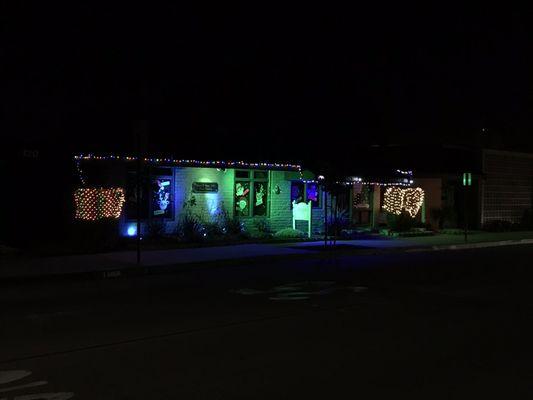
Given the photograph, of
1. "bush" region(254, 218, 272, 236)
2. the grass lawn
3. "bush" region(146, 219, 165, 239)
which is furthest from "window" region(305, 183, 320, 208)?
"bush" region(146, 219, 165, 239)

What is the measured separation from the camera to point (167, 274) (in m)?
15.0

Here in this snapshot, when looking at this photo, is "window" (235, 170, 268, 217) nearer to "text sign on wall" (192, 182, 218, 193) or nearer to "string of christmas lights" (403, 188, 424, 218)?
"text sign on wall" (192, 182, 218, 193)

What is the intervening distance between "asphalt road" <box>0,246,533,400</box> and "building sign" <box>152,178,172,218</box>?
6927 millimetres

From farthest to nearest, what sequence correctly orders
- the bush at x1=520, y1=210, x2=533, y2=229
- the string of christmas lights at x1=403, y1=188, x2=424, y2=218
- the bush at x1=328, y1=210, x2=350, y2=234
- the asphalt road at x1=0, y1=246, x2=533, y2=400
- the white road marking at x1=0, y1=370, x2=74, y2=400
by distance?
1. the bush at x1=520, y1=210, x2=533, y2=229
2. the string of christmas lights at x1=403, y1=188, x2=424, y2=218
3. the bush at x1=328, y1=210, x2=350, y2=234
4. the asphalt road at x1=0, y1=246, x2=533, y2=400
5. the white road marking at x1=0, y1=370, x2=74, y2=400

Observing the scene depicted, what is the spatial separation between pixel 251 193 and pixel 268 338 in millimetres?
15226

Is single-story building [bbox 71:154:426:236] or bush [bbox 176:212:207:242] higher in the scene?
single-story building [bbox 71:154:426:236]

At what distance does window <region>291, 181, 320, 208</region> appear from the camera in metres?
24.6

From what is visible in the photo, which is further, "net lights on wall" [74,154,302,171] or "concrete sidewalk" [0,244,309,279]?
"net lights on wall" [74,154,302,171]

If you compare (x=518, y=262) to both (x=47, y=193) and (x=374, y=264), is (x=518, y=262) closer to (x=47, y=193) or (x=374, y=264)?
(x=374, y=264)

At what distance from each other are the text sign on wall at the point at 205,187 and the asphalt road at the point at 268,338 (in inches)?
301

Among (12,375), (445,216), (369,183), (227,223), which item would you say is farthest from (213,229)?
(12,375)

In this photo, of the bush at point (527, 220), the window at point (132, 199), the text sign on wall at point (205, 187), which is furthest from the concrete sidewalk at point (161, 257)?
the bush at point (527, 220)

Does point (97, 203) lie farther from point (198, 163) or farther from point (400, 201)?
point (400, 201)

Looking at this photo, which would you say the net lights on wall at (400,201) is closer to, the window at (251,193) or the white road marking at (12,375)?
the window at (251,193)
